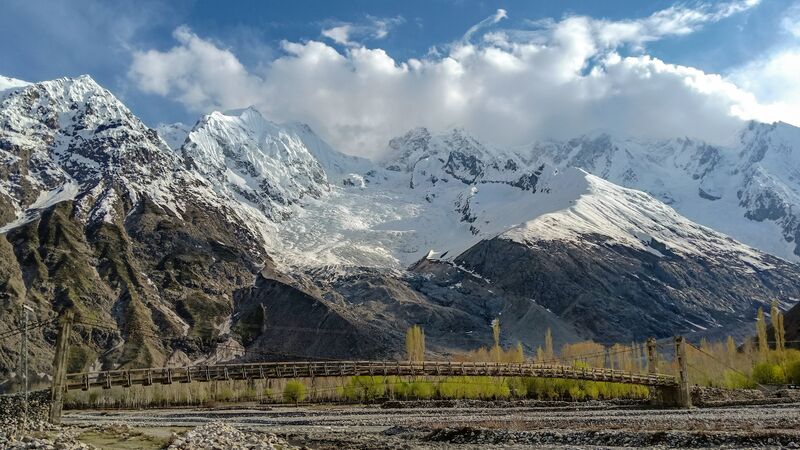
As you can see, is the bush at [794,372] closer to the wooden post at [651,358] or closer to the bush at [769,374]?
the bush at [769,374]

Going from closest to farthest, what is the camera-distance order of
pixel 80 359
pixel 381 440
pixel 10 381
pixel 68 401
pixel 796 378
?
1. pixel 381 440
2. pixel 796 378
3. pixel 68 401
4. pixel 10 381
5. pixel 80 359

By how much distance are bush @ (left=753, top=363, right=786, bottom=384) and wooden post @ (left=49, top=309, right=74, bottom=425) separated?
302 ft

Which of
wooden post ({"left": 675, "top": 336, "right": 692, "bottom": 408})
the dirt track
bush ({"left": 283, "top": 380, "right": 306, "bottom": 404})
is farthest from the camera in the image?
bush ({"left": 283, "top": 380, "right": 306, "bottom": 404})

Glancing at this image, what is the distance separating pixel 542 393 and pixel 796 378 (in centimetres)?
3427

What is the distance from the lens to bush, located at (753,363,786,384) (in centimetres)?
10132

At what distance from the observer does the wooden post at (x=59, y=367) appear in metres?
45.6

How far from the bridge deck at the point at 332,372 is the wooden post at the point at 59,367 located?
3.80 feet

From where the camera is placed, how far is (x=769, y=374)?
10244cm

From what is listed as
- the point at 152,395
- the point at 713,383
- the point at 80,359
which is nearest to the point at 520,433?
the point at 713,383

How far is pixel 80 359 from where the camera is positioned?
194 meters

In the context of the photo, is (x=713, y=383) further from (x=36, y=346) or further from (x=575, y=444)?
(x=36, y=346)

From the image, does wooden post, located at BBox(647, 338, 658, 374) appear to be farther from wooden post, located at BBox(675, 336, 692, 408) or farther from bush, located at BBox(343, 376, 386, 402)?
bush, located at BBox(343, 376, 386, 402)

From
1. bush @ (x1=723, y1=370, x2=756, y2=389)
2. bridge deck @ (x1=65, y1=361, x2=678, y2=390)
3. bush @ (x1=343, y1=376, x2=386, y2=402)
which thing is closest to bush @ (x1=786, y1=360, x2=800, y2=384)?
bush @ (x1=723, y1=370, x2=756, y2=389)

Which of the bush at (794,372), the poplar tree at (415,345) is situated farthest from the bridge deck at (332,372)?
the poplar tree at (415,345)
